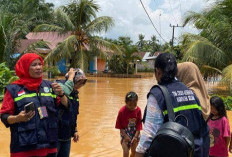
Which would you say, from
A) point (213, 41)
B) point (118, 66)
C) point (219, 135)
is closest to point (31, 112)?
point (219, 135)

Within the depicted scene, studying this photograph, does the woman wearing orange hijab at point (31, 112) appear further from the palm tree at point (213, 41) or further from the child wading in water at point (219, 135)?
the palm tree at point (213, 41)

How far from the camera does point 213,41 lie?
1598cm

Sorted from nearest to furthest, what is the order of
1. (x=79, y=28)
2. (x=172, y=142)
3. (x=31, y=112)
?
(x=172, y=142) → (x=31, y=112) → (x=79, y=28)

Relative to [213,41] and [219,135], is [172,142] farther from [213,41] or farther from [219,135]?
[213,41]

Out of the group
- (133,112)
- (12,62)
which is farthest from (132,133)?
(12,62)

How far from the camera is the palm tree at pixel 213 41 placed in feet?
48.0

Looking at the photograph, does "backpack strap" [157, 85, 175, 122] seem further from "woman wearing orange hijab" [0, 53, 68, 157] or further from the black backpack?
"woman wearing orange hijab" [0, 53, 68, 157]

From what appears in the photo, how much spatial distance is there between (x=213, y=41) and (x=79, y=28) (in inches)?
410

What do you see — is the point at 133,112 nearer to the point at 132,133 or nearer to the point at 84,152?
the point at 132,133

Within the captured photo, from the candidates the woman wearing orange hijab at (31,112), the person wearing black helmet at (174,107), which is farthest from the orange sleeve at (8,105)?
the person wearing black helmet at (174,107)

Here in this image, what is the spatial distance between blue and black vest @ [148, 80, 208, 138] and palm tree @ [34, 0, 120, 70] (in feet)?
60.4

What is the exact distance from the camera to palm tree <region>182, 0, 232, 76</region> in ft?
48.0

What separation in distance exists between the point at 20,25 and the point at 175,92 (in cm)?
1199

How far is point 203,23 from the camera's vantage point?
51.6 ft
